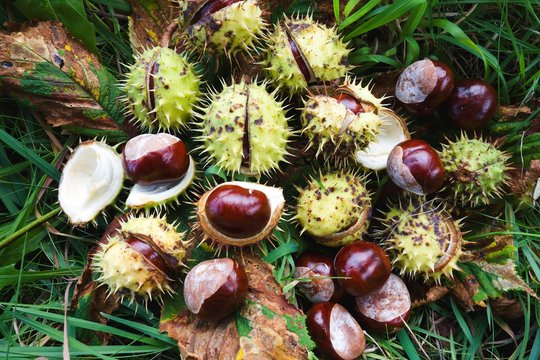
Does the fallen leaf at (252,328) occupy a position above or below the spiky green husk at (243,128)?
below

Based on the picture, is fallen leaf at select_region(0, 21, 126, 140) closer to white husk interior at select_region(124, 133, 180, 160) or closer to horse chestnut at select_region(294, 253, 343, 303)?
white husk interior at select_region(124, 133, 180, 160)

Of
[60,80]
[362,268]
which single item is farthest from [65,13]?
[362,268]

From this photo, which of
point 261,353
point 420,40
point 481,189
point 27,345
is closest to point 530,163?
point 481,189

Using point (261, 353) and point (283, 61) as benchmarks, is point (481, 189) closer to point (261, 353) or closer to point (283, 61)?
point (283, 61)

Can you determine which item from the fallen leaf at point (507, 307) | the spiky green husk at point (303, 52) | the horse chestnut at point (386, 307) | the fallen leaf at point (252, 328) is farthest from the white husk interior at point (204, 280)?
the fallen leaf at point (507, 307)

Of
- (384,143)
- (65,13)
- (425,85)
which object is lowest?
(384,143)

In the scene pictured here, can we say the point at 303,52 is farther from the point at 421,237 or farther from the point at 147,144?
the point at 421,237

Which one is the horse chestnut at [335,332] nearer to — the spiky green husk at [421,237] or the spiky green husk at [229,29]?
the spiky green husk at [421,237]
